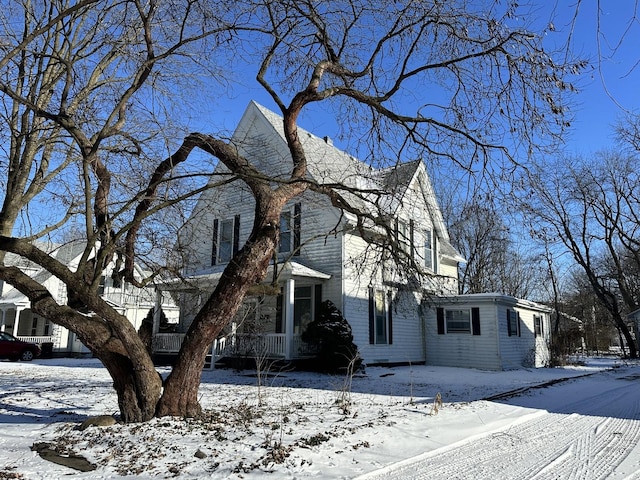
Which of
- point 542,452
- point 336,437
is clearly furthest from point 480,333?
point 336,437

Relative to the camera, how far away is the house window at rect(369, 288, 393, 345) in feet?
57.6

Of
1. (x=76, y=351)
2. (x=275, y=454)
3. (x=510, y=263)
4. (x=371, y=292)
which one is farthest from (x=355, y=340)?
(x=510, y=263)

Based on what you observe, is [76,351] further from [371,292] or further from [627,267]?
[627,267]

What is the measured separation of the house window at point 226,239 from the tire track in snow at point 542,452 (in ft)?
44.5

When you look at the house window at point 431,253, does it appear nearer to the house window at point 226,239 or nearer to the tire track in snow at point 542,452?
the house window at point 226,239

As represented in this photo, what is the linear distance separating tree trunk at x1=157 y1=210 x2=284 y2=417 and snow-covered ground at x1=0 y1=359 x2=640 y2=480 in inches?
13.2

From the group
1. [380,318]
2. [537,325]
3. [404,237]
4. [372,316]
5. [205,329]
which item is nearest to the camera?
[205,329]

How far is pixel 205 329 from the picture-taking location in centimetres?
691

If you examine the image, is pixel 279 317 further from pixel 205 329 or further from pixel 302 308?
pixel 205 329

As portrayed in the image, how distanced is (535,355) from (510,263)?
18952 mm

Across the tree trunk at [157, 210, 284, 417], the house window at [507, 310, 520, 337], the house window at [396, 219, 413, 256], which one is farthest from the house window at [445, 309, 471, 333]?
the tree trunk at [157, 210, 284, 417]

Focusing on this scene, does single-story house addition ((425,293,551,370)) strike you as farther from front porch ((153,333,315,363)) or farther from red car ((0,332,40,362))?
red car ((0,332,40,362))

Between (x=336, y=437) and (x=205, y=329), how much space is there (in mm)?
2325

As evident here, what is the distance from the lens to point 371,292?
703 inches
